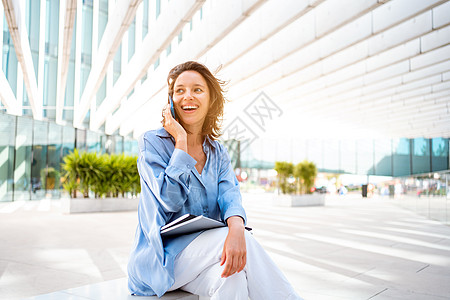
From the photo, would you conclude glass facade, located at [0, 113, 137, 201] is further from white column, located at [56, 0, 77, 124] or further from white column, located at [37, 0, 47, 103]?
white column, located at [56, 0, 77, 124]

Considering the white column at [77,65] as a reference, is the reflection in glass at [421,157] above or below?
below

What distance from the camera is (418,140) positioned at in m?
28.6

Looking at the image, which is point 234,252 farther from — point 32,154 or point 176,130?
point 32,154

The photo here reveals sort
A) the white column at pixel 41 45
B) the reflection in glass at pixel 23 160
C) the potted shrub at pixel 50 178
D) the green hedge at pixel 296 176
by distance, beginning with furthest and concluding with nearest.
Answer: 1. the potted shrub at pixel 50 178
2. the reflection in glass at pixel 23 160
3. the green hedge at pixel 296 176
4. the white column at pixel 41 45

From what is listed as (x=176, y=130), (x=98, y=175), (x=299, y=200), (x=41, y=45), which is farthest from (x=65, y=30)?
(x=299, y=200)

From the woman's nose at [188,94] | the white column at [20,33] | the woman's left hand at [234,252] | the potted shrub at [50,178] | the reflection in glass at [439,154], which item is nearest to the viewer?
the woman's left hand at [234,252]

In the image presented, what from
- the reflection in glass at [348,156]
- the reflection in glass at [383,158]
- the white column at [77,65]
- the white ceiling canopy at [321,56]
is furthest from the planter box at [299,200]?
the reflection in glass at [383,158]

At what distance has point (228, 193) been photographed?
1994 millimetres

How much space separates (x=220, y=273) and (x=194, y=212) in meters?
0.38

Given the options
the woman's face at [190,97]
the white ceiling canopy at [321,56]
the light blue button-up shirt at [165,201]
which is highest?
the white ceiling canopy at [321,56]

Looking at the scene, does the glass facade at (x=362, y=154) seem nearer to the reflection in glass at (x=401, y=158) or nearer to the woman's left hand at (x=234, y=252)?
the reflection in glass at (x=401, y=158)

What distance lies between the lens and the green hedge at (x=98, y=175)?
11.3 metres

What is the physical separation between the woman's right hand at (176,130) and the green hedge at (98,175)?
9.96 metres

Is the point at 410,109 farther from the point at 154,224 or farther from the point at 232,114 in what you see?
the point at 154,224
